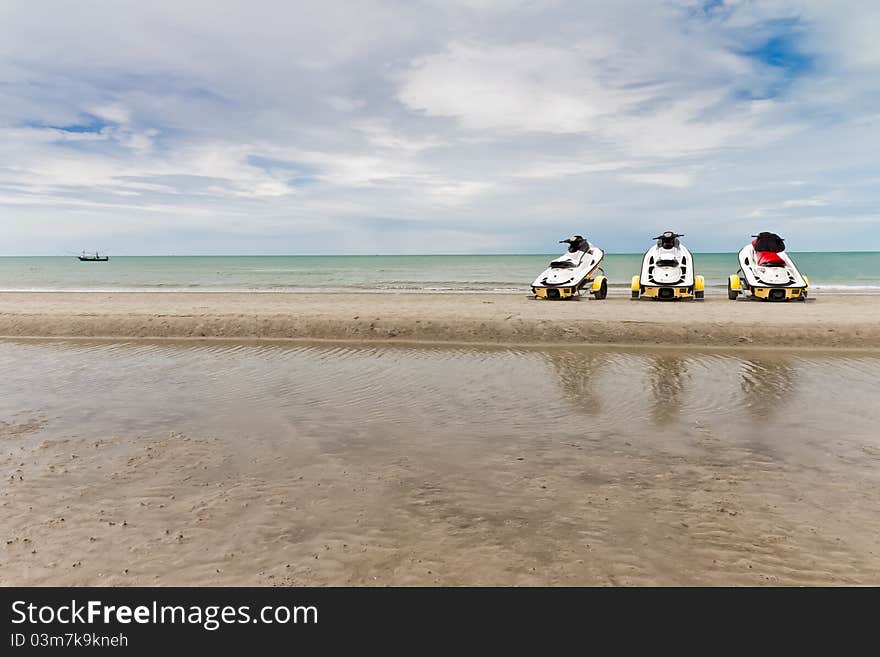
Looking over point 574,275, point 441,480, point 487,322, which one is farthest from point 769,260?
point 441,480

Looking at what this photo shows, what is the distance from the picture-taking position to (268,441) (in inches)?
307

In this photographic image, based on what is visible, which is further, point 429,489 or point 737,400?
point 737,400

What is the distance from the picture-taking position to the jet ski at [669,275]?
81.9ft

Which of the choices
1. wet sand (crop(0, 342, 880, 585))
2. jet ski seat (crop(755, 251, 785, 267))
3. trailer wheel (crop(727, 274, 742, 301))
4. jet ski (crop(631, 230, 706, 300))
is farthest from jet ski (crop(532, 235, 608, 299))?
wet sand (crop(0, 342, 880, 585))

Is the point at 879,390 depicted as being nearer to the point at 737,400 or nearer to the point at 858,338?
the point at 737,400

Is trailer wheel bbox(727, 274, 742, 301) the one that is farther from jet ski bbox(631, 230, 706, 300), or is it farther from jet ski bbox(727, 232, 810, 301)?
jet ski bbox(631, 230, 706, 300)

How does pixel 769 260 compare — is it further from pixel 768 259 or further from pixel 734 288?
pixel 734 288

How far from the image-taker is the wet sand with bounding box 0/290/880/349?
53.8 feet

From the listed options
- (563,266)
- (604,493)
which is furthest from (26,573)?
(563,266)

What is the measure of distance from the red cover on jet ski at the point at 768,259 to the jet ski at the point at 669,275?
295cm

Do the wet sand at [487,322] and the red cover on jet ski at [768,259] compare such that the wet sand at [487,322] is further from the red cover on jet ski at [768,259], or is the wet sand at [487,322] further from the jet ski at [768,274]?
the red cover on jet ski at [768,259]

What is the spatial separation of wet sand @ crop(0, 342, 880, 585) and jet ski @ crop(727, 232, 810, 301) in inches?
544

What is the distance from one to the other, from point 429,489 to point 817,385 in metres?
9.77

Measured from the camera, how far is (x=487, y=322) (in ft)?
60.0
